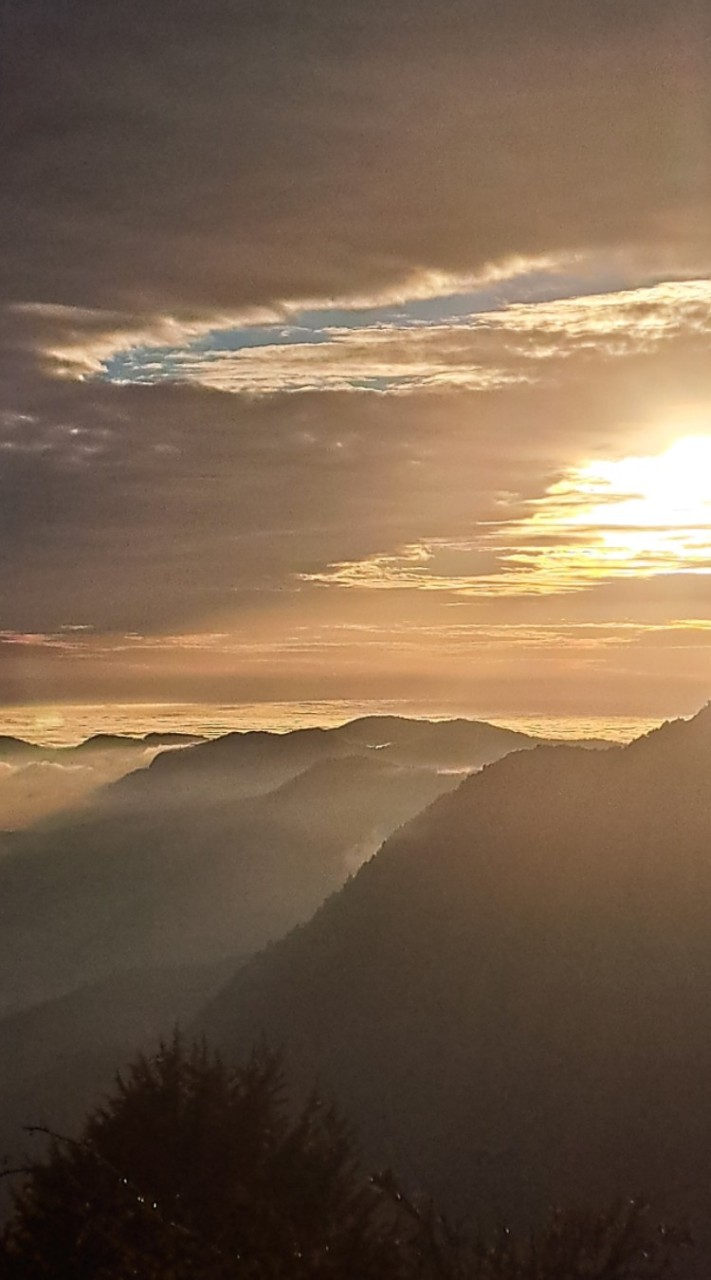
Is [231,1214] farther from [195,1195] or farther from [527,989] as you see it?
[527,989]

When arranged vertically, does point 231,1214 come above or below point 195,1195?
above

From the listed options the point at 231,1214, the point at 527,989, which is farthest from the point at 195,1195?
the point at 527,989

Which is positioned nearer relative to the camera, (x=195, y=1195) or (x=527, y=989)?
(x=195, y=1195)

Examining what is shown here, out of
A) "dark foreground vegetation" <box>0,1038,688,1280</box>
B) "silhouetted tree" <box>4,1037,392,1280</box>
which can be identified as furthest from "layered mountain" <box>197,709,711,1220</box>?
"silhouetted tree" <box>4,1037,392,1280</box>

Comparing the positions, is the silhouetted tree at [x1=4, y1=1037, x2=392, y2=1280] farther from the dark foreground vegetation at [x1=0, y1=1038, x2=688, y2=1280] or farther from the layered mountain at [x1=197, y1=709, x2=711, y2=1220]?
the layered mountain at [x1=197, y1=709, x2=711, y2=1220]

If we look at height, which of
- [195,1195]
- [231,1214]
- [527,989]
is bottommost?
[527,989]

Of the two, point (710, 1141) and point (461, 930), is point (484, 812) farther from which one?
point (710, 1141)
